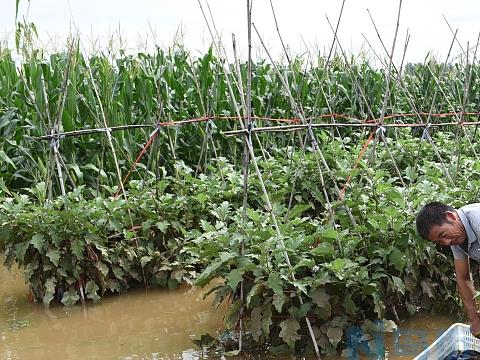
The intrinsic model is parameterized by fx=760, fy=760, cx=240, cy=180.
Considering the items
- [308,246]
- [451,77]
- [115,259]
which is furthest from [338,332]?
[451,77]

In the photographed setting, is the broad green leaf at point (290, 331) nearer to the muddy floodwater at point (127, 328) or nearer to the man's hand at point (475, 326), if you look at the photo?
the muddy floodwater at point (127, 328)

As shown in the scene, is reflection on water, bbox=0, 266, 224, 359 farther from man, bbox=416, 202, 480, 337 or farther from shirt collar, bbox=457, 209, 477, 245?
shirt collar, bbox=457, 209, 477, 245

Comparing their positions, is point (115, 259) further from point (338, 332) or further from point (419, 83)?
point (419, 83)

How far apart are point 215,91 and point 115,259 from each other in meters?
3.45

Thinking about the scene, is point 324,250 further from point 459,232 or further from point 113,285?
point 113,285

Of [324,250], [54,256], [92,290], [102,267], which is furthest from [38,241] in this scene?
[324,250]

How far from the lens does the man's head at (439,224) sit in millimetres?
4082

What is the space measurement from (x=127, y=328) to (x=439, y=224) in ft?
10.3

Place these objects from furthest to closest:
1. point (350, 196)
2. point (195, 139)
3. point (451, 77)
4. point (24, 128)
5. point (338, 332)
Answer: point (451, 77)
point (195, 139)
point (24, 128)
point (350, 196)
point (338, 332)

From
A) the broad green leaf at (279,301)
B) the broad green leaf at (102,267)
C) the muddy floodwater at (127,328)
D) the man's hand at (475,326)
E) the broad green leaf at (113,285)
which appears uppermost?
the broad green leaf at (102,267)

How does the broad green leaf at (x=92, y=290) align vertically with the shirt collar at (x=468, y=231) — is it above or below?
below

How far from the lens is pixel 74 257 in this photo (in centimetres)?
661

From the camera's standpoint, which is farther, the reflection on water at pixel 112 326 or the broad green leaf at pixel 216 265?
the reflection on water at pixel 112 326

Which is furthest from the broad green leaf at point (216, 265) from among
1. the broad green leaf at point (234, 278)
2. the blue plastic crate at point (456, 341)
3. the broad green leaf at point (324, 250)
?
the blue plastic crate at point (456, 341)
